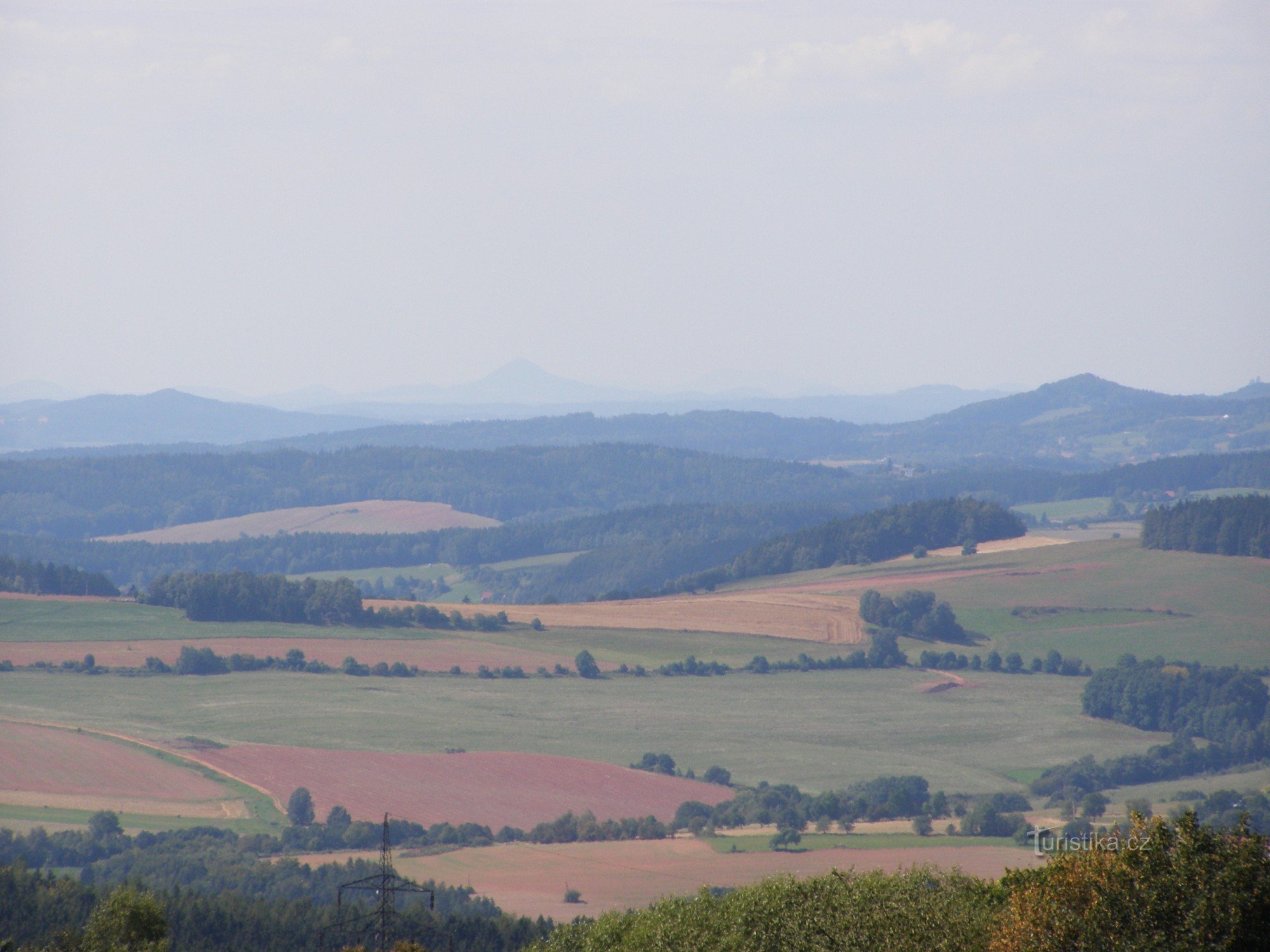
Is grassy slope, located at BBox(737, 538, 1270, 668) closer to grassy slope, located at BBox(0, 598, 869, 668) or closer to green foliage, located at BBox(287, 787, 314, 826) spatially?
grassy slope, located at BBox(0, 598, 869, 668)

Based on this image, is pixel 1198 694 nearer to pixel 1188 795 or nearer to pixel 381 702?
pixel 1188 795

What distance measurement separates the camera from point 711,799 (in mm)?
81938

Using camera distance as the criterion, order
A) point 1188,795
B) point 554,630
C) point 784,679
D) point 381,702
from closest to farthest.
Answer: point 1188,795
point 381,702
point 784,679
point 554,630

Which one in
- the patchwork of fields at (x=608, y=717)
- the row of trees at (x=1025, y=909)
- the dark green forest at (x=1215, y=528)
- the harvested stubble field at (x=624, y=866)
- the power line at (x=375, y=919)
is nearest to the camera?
the row of trees at (x=1025, y=909)

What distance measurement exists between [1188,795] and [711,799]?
3117 centimetres

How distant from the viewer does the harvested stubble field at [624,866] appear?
5962 cm

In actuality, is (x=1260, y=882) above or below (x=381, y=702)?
above

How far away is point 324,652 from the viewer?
12112 cm

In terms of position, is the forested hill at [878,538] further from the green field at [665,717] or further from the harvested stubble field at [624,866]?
the harvested stubble field at [624,866]

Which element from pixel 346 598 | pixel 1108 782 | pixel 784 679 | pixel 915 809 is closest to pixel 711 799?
pixel 915 809

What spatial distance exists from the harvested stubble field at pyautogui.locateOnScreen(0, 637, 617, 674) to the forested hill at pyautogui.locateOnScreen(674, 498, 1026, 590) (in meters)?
57.6

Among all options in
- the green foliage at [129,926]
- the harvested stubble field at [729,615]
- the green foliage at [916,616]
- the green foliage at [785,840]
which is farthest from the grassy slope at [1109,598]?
the green foliage at [129,926]

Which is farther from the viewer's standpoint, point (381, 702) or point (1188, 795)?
point (381, 702)

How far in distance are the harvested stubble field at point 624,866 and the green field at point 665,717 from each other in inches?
684
